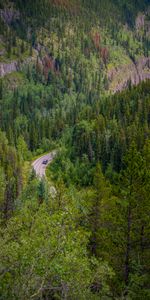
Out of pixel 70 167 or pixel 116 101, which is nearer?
pixel 70 167

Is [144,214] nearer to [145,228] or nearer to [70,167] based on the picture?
[145,228]

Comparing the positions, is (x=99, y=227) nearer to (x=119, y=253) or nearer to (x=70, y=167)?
(x=119, y=253)

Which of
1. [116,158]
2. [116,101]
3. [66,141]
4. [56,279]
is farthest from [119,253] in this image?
[116,101]

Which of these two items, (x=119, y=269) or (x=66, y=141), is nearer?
(x=119, y=269)

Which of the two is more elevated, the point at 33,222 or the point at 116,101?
the point at 33,222

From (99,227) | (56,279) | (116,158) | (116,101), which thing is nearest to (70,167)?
(116,158)

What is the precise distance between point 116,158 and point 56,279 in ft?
241

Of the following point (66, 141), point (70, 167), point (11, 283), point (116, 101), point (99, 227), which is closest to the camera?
point (11, 283)

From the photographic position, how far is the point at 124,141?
87875mm

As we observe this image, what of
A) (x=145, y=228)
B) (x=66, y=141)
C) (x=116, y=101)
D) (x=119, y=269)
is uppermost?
(x=145, y=228)

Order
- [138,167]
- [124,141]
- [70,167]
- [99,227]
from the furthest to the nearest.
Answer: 1. [70,167]
2. [124,141]
3. [99,227]
4. [138,167]

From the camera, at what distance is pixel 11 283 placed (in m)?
15.7

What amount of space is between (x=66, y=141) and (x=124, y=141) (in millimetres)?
27508

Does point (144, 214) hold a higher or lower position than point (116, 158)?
higher
